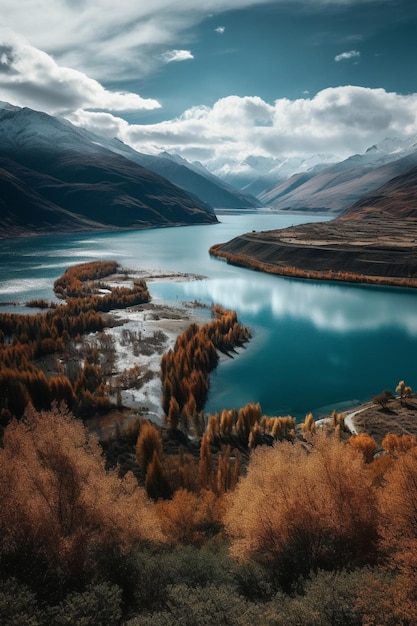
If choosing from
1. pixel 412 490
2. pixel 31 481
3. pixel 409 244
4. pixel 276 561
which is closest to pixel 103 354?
pixel 31 481

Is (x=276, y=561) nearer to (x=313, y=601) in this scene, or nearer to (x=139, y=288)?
(x=313, y=601)

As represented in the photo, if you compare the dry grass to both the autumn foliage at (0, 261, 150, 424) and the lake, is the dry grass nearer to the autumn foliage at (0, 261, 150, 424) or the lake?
the lake

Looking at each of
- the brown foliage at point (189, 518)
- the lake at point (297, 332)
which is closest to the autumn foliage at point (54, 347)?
the lake at point (297, 332)

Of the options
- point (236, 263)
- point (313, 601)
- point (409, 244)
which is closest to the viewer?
point (313, 601)

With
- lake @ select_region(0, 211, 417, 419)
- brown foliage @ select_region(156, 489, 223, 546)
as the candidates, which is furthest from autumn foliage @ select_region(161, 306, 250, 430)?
brown foliage @ select_region(156, 489, 223, 546)

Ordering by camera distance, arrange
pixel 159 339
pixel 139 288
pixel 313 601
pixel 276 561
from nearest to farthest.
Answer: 1. pixel 313 601
2. pixel 276 561
3. pixel 159 339
4. pixel 139 288

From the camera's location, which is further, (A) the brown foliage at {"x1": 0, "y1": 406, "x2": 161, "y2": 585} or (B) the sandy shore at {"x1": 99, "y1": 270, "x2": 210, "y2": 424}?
(B) the sandy shore at {"x1": 99, "y1": 270, "x2": 210, "y2": 424}

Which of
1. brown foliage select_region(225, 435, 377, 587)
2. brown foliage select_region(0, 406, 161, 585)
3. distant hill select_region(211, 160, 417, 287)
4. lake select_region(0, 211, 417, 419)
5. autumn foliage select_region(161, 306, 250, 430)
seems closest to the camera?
brown foliage select_region(0, 406, 161, 585)

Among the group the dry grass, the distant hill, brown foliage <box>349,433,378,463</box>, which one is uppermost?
the distant hill

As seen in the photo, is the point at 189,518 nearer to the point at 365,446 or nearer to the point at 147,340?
the point at 365,446
